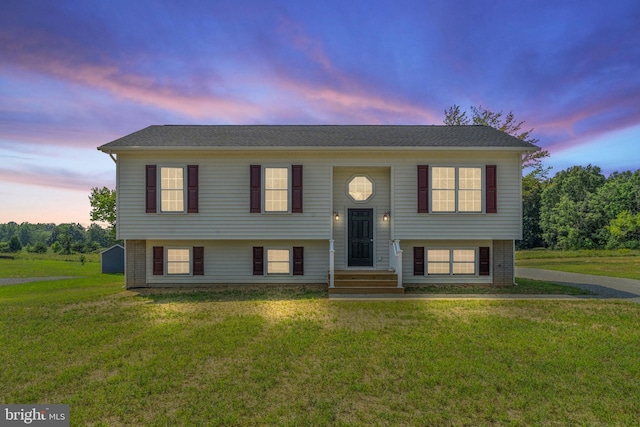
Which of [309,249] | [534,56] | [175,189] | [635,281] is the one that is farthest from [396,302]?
[534,56]

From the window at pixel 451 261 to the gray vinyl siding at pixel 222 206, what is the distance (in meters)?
4.44

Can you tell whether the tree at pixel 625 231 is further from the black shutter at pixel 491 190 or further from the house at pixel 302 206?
the black shutter at pixel 491 190

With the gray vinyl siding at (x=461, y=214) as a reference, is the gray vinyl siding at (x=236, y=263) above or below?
below

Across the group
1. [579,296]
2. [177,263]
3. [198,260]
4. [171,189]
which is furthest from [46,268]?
[579,296]

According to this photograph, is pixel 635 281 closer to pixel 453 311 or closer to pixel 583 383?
pixel 453 311

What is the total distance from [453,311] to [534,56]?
17055 millimetres

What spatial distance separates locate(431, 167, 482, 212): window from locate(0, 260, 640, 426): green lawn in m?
4.15

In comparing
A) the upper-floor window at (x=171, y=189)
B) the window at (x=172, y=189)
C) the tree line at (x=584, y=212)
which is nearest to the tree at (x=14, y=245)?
the upper-floor window at (x=171, y=189)

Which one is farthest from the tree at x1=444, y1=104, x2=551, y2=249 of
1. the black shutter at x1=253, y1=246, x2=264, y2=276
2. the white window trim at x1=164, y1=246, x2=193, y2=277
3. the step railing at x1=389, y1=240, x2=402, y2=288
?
the white window trim at x1=164, y1=246, x2=193, y2=277

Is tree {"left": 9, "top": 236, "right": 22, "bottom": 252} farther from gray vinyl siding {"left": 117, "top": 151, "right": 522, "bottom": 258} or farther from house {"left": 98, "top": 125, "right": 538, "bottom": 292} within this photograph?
gray vinyl siding {"left": 117, "top": 151, "right": 522, "bottom": 258}

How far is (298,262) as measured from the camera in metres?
11.7

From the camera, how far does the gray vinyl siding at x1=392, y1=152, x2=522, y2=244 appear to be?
11156 millimetres

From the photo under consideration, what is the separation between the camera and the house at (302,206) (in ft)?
36.4

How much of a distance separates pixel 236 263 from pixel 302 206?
12.0 feet
